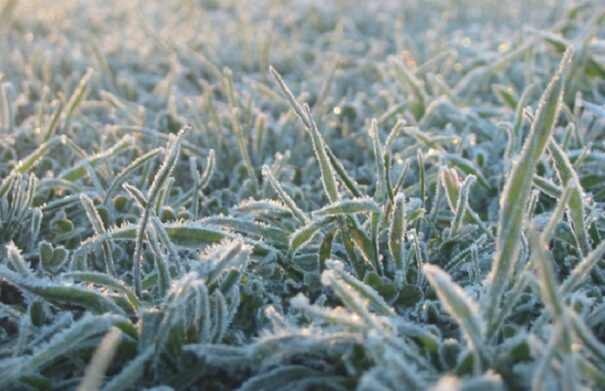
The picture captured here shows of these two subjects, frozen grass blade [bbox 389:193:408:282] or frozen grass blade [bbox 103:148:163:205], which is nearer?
frozen grass blade [bbox 389:193:408:282]

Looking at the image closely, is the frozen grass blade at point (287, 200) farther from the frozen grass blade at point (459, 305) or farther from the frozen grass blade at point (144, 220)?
the frozen grass blade at point (459, 305)

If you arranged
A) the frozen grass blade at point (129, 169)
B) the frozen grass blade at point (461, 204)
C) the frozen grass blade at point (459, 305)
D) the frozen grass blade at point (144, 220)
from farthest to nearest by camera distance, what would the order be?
the frozen grass blade at point (129, 169) < the frozen grass blade at point (461, 204) < the frozen grass blade at point (144, 220) < the frozen grass blade at point (459, 305)

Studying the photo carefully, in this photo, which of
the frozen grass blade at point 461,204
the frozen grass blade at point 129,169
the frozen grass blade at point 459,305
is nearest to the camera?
the frozen grass blade at point 459,305

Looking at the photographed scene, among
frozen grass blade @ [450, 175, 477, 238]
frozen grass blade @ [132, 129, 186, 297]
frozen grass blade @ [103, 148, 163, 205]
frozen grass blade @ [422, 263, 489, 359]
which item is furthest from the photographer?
frozen grass blade @ [103, 148, 163, 205]

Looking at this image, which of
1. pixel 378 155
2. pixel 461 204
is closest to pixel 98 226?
pixel 378 155

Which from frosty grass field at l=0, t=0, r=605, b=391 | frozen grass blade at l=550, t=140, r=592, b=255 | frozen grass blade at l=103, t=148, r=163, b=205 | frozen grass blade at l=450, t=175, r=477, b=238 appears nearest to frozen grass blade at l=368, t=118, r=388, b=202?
frosty grass field at l=0, t=0, r=605, b=391

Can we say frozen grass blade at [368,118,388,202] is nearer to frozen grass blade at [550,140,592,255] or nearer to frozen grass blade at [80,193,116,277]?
frozen grass blade at [550,140,592,255]

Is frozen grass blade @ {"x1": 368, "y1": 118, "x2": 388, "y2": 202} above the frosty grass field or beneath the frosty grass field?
above

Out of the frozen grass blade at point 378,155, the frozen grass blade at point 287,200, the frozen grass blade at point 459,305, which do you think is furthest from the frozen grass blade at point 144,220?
the frozen grass blade at point 459,305
